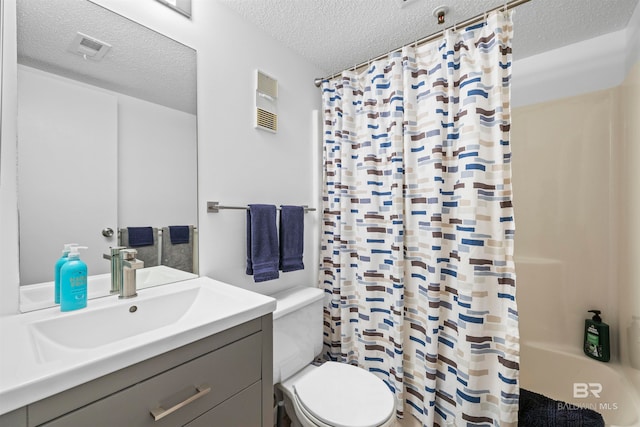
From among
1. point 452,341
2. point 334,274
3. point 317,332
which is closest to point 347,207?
point 334,274

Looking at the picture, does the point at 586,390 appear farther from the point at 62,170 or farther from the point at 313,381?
the point at 62,170

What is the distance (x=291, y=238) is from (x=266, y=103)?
Result: 847 millimetres

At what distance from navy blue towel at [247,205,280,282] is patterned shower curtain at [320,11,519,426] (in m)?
0.52

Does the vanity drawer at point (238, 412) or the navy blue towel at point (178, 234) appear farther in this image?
the navy blue towel at point (178, 234)

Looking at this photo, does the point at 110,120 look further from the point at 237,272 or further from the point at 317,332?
the point at 317,332

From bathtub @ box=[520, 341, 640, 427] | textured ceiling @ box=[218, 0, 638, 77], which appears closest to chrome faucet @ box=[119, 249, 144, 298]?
textured ceiling @ box=[218, 0, 638, 77]

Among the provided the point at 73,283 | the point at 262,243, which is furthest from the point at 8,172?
the point at 262,243

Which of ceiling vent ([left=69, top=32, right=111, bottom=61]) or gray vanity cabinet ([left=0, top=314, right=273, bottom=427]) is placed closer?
gray vanity cabinet ([left=0, top=314, right=273, bottom=427])

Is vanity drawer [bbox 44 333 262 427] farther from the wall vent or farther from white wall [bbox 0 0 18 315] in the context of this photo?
the wall vent

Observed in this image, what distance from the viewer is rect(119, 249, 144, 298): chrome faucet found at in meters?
1.02

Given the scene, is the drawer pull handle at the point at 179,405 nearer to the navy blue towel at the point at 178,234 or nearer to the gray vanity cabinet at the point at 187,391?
the gray vanity cabinet at the point at 187,391

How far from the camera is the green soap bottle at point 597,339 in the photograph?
1.63 m

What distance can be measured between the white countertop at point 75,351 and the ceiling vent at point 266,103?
1056mm

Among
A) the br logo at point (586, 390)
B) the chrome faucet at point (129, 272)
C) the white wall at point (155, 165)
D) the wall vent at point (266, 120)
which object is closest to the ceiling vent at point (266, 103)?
the wall vent at point (266, 120)
